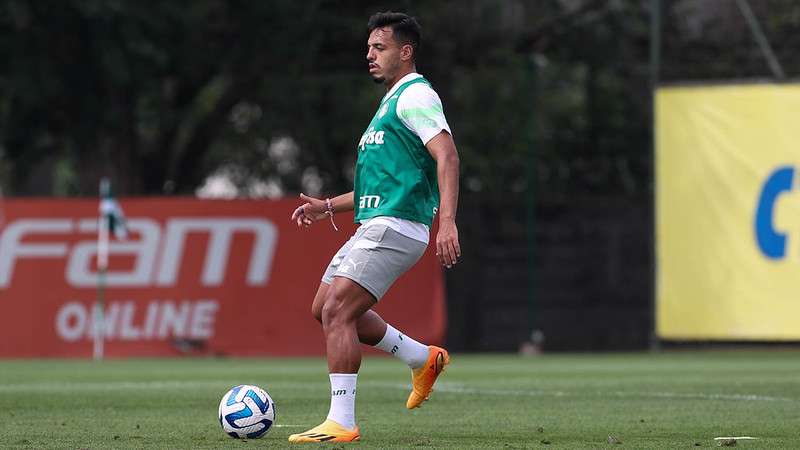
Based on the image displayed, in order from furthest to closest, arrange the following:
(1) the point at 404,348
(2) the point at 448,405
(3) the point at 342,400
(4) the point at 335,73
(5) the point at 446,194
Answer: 1. (4) the point at 335,73
2. (2) the point at 448,405
3. (1) the point at 404,348
4. (3) the point at 342,400
5. (5) the point at 446,194

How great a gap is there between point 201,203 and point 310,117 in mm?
5931

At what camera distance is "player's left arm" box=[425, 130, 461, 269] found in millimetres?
7824

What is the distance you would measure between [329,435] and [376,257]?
35.5 inches

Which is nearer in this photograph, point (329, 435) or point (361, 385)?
point (329, 435)

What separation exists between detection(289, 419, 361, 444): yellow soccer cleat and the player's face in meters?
1.78

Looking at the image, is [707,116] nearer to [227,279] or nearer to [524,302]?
[524,302]

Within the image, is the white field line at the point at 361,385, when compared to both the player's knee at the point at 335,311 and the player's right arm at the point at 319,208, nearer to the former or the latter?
the player's right arm at the point at 319,208

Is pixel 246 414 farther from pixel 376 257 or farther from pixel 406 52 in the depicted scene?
pixel 406 52

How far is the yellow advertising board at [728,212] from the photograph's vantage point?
22.0m

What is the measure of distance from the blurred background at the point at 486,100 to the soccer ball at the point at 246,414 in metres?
15.0

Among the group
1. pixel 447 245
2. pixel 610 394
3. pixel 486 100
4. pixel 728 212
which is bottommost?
pixel 610 394

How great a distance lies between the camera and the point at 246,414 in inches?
330

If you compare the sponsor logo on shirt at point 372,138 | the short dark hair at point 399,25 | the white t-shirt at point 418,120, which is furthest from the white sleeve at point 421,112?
the short dark hair at point 399,25

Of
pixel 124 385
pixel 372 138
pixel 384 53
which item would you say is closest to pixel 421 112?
pixel 372 138
